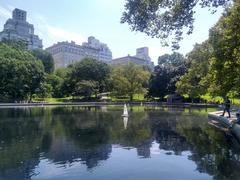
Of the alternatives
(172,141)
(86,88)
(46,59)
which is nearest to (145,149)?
(172,141)

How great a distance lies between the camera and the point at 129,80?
78.2 meters

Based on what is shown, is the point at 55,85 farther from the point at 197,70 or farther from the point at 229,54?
the point at 229,54

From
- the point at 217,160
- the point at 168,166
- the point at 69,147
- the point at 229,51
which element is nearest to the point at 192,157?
the point at 217,160

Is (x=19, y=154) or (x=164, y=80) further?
(x=164, y=80)

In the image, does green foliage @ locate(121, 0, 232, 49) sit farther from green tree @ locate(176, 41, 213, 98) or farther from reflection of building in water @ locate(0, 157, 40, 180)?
green tree @ locate(176, 41, 213, 98)

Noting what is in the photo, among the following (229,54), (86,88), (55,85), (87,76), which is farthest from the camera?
(55,85)

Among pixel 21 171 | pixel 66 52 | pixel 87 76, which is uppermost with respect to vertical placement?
pixel 66 52

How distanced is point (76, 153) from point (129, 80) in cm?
6454

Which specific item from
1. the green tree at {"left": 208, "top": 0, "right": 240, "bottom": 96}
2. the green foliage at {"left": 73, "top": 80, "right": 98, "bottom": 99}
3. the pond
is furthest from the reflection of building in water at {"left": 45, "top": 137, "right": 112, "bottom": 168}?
the green foliage at {"left": 73, "top": 80, "right": 98, "bottom": 99}

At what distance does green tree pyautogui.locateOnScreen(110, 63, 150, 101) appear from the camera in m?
77.1

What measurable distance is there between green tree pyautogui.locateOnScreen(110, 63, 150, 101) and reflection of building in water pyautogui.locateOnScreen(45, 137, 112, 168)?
199ft

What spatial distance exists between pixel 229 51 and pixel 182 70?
53884mm

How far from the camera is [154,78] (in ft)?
256

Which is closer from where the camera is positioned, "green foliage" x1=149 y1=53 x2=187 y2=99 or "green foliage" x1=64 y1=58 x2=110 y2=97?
"green foliage" x1=149 y1=53 x2=187 y2=99
